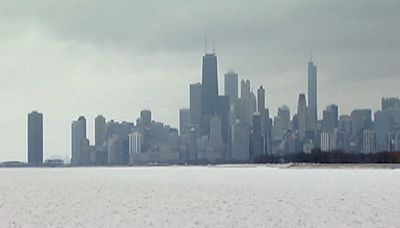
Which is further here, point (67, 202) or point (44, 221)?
point (67, 202)

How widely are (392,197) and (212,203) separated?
13.0 meters

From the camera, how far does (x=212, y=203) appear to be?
164 ft

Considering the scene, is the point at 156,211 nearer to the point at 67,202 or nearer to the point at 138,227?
the point at 138,227

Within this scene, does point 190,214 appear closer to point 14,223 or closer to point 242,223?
point 242,223

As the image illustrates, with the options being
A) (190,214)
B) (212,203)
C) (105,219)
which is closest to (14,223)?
(105,219)

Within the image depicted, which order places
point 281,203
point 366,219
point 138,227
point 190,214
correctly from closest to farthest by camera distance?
point 138,227 → point 366,219 → point 190,214 → point 281,203

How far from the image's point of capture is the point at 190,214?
41062 millimetres

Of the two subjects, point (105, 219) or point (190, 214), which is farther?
point (190, 214)

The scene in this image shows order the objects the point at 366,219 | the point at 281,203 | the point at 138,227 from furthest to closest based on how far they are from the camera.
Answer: the point at 281,203
the point at 366,219
the point at 138,227

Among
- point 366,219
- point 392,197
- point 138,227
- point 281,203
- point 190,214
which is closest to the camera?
point 138,227

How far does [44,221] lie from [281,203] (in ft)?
55.5

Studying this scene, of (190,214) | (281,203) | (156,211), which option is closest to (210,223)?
(190,214)

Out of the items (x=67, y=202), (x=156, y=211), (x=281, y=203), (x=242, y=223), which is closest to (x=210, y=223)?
(x=242, y=223)

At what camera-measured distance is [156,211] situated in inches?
1710
